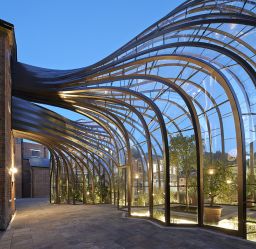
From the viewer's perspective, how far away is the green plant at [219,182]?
12.6 metres

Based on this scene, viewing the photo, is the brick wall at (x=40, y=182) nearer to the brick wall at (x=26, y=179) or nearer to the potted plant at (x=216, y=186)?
the brick wall at (x=26, y=179)

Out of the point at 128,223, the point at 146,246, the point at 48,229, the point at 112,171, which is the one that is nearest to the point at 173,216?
the point at 128,223

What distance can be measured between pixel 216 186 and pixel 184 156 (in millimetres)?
2992

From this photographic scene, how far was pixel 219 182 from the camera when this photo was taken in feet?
42.1

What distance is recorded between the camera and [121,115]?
65.7ft

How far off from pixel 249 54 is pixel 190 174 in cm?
683

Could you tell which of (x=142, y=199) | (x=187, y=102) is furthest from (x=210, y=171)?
(x=142, y=199)

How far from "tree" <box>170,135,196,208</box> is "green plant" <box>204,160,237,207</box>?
138 cm

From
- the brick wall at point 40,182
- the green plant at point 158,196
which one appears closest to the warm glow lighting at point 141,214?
the green plant at point 158,196

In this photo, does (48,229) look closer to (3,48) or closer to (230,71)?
(3,48)

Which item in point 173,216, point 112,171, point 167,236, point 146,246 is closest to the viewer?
point 146,246

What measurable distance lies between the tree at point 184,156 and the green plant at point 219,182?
138 cm

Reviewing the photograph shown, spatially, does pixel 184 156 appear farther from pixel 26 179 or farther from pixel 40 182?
pixel 26 179

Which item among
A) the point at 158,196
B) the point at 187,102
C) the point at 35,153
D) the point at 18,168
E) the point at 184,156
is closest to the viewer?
the point at 187,102
